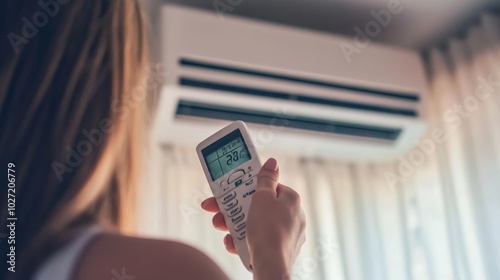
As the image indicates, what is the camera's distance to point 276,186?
662mm

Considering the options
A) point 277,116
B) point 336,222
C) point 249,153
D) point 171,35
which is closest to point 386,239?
point 336,222

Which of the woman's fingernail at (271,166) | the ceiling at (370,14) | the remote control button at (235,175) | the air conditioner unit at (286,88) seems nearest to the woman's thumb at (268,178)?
the woman's fingernail at (271,166)

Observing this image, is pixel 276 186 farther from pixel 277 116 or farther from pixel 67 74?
pixel 277 116

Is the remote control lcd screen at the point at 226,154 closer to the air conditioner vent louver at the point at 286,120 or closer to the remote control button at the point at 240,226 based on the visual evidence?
the remote control button at the point at 240,226

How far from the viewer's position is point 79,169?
0.63 metres

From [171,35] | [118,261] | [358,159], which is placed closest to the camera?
[118,261]

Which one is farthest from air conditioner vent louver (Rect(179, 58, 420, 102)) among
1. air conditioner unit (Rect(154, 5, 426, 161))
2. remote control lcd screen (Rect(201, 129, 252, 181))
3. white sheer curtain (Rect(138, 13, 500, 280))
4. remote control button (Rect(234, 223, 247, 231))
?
remote control button (Rect(234, 223, 247, 231))

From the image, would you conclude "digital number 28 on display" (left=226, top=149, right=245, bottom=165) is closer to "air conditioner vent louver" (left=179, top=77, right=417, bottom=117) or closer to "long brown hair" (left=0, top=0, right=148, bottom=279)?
"long brown hair" (left=0, top=0, right=148, bottom=279)

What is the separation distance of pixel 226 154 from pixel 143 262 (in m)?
0.24

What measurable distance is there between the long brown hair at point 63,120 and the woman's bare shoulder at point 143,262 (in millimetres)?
35

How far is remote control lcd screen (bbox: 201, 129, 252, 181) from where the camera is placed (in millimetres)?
787

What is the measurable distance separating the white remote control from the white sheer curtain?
2.39 ft

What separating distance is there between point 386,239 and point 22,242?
125 cm

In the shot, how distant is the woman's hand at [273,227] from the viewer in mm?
572
